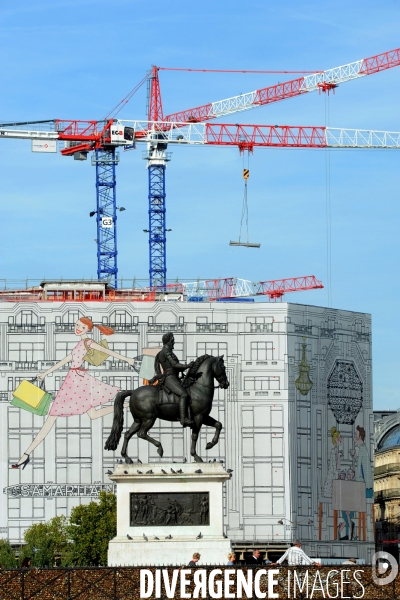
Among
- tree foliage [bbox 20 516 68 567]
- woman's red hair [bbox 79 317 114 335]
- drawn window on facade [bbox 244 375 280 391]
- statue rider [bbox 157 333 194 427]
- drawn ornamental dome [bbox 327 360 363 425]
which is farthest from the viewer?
drawn ornamental dome [bbox 327 360 363 425]

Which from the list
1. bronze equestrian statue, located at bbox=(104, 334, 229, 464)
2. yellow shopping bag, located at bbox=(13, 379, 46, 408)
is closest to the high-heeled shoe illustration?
yellow shopping bag, located at bbox=(13, 379, 46, 408)

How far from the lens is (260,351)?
153375mm

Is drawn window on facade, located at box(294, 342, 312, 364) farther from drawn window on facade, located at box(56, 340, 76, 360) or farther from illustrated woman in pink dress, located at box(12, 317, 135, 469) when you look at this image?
drawn window on facade, located at box(56, 340, 76, 360)

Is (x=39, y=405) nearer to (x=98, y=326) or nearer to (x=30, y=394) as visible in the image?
(x=30, y=394)

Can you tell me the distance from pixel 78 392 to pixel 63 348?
4.24 metres

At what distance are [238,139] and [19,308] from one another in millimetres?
37133

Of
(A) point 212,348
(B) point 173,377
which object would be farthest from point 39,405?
(B) point 173,377

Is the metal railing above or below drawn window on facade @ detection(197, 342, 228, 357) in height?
below

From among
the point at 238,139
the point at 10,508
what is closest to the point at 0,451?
the point at 10,508

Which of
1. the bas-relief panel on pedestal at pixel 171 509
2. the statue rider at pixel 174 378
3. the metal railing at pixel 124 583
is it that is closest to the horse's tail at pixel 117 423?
the statue rider at pixel 174 378

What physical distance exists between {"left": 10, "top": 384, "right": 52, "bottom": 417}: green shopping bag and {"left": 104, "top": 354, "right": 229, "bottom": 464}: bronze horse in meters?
80.6

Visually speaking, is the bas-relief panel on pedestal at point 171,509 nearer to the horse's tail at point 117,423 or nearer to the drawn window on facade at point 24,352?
the horse's tail at point 117,423

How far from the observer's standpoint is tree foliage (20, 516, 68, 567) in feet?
434
